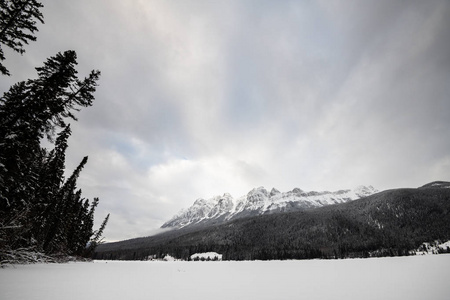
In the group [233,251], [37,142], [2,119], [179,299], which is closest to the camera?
[179,299]

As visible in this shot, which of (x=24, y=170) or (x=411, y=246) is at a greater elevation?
(x=411, y=246)

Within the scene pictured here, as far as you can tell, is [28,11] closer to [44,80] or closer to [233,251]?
[44,80]

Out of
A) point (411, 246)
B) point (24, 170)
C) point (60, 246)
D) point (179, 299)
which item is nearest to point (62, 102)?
point (24, 170)

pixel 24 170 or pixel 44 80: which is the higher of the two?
pixel 44 80

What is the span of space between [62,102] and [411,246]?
787 ft

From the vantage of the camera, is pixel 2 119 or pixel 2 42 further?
pixel 2 119

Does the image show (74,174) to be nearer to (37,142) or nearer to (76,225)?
(76,225)

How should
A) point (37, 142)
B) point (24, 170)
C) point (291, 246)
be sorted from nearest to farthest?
1. point (37, 142)
2. point (24, 170)
3. point (291, 246)

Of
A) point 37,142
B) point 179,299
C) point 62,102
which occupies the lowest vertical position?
point 179,299

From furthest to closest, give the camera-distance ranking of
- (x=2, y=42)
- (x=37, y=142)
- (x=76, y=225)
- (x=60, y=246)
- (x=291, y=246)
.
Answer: (x=291, y=246)
(x=76, y=225)
(x=60, y=246)
(x=37, y=142)
(x=2, y=42)

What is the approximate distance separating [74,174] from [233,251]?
151 m

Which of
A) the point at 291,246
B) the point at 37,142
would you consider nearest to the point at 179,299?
the point at 37,142

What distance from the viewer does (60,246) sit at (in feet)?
127

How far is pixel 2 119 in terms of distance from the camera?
1334cm
